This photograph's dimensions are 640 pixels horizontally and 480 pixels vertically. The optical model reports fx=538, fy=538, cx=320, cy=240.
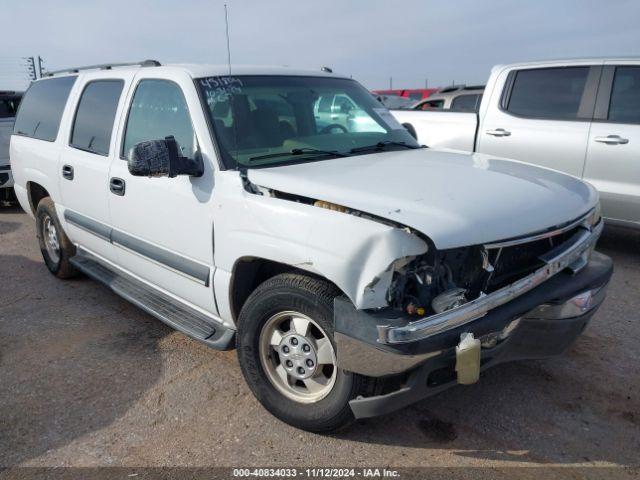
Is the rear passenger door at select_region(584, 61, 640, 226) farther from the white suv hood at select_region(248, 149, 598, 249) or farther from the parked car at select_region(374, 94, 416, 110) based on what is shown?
the parked car at select_region(374, 94, 416, 110)

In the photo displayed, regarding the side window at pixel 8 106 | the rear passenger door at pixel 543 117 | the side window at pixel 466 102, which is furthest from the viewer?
the side window at pixel 466 102

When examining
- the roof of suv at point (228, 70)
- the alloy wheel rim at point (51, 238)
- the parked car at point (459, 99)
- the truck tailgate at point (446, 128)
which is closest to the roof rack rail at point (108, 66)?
the roof of suv at point (228, 70)

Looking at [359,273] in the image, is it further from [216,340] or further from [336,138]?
[336,138]

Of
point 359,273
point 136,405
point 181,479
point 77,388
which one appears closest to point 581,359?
point 359,273

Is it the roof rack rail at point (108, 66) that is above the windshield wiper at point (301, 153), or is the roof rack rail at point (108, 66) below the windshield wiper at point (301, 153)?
above

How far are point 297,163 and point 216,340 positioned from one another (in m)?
1.12

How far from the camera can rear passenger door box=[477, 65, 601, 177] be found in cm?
555

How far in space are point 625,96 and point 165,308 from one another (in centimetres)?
482

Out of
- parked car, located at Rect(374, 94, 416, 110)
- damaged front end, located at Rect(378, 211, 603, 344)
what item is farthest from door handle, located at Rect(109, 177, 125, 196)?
parked car, located at Rect(374, 94, 416, 110)

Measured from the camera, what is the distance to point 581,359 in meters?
3.50

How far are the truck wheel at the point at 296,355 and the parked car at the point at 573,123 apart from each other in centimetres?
402

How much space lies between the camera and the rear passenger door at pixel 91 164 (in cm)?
392

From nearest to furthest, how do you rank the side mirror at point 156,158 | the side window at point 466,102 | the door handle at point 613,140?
Answer: the side mirror at point 156,158
the door handle at point 613,140
the side window at point 466,102

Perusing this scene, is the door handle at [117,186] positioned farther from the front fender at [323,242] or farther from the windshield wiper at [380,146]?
the windshield wiper at [380,146]
